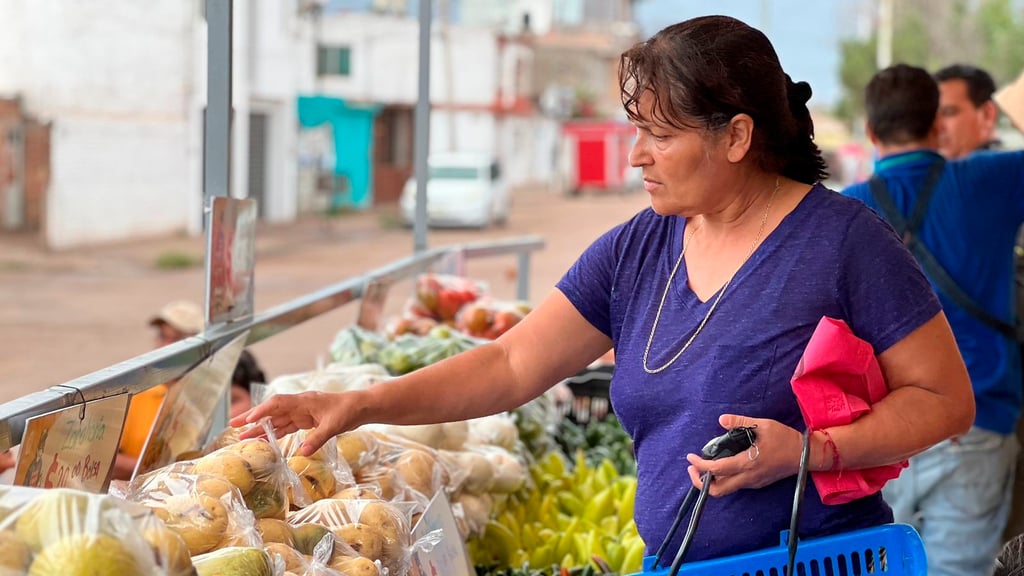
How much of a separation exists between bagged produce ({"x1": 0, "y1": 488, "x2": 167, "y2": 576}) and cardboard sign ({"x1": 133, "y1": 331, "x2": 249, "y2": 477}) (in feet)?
2.93

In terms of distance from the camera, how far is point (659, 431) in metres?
2.04

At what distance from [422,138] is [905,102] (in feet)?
6.64

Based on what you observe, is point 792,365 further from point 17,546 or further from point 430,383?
point 17,546

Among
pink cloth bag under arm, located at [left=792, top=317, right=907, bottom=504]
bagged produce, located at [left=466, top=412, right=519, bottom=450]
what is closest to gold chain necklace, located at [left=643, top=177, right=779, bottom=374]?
pink cloth bag under arm, located at [left=792, top=317, right=907, bottom=504]

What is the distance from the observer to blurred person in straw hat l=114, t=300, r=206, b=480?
408cm

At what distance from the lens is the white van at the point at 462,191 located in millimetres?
29594

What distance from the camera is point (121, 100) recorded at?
23.6m

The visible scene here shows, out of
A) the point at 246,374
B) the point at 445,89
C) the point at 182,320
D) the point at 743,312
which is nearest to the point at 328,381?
the point at 743,312

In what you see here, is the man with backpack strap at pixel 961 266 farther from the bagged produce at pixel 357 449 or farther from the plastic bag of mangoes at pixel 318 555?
the plastic bag of mangoes at pixel 318 555

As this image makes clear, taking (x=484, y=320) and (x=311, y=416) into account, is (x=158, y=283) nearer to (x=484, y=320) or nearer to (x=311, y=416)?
(x=484, y=320)

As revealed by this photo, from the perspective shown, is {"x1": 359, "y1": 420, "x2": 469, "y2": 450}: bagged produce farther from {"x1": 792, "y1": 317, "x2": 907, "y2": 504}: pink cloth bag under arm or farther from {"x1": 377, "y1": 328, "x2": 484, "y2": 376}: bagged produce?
{"x1": 792, "y1": 317, "x2": 907, "y2": 504}: pink cloth bag under arm

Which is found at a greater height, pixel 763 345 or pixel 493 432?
pixel 763 345

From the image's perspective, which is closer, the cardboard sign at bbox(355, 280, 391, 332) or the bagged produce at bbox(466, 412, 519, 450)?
the bagged produce at bbox(466, 412, 519, 450)

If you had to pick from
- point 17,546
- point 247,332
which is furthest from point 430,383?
→ point 17,546
